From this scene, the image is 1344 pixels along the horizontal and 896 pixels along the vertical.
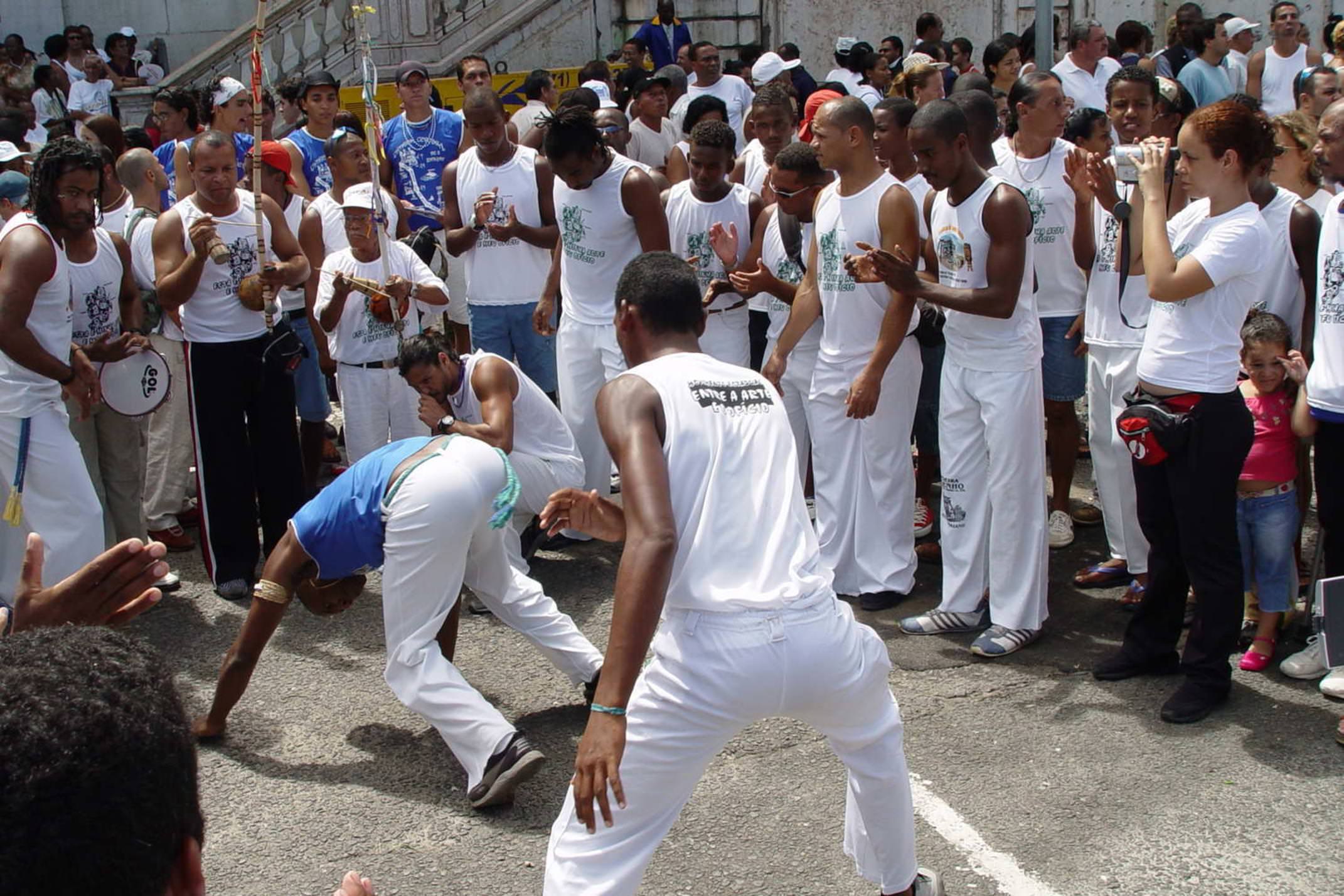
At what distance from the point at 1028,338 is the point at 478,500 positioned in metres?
2.39

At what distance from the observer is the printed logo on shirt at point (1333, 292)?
4.94 metres

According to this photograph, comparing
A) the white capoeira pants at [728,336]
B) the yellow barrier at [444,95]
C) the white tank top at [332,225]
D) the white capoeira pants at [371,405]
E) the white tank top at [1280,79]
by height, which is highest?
the yellow barrier at [444,95]

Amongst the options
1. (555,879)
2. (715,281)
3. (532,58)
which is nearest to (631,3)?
(532,58)

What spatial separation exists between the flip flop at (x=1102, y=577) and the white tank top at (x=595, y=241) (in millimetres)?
2679

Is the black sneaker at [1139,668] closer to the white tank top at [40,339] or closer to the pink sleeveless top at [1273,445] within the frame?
the pink sleeveless top at [1273,445]

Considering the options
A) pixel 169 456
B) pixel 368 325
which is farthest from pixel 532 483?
pixel 169 456

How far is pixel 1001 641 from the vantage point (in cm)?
571

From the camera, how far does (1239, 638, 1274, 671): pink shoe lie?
5426 millimetres

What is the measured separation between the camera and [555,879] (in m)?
3.32

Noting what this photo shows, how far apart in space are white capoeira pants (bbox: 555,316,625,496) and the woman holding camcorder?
120 inches

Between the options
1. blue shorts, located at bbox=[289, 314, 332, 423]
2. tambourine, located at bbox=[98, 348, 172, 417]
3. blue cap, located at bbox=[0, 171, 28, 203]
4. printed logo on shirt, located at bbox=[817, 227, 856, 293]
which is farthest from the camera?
blue shorts, located at bbox=[289, 314, 332, 423]

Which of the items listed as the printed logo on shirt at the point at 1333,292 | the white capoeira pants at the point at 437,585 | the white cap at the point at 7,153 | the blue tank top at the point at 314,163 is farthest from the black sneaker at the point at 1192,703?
the blue tank top at the point at 314,163

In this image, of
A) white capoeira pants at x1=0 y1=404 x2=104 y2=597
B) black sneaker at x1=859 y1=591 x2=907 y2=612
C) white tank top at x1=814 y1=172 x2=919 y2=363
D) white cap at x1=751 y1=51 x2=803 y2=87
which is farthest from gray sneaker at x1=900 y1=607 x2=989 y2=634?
white cap at x1=751 y1=51 x2=803 y2=87

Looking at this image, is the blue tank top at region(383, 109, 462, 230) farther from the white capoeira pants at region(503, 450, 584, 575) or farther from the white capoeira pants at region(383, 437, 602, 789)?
the white capoeira pants at region(383, 437, 602, 789)
